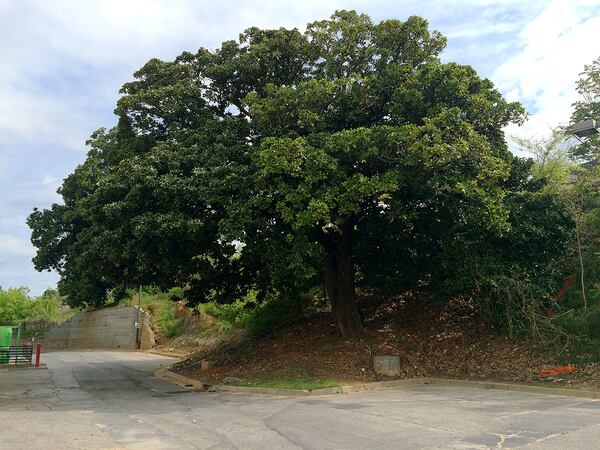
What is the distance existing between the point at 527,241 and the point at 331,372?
7.16m

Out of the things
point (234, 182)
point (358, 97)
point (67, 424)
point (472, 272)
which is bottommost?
point (67, 424)

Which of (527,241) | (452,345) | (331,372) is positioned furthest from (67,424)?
(527,241)

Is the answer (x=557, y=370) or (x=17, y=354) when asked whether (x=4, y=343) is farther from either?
(x=557, y=370)

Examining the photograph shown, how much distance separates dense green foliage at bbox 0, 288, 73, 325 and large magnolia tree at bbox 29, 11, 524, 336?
4756 cm

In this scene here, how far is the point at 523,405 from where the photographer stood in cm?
999

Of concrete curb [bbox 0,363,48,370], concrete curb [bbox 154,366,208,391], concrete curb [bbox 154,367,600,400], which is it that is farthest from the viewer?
concrete curb [bbox 0,363,48,370]

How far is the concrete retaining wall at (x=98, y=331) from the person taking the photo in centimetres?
4434

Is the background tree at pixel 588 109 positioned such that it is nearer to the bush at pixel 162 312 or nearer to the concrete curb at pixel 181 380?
the concrete curb at pixel 181 380

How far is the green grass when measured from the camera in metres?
13.3

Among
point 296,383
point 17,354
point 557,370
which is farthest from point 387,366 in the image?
point 17,354

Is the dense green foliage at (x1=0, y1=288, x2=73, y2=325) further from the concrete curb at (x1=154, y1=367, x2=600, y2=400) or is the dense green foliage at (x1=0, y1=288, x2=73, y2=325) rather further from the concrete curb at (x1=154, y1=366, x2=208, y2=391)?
the concrete curb at (x1=154, y1=367, x2=600, y2=400)

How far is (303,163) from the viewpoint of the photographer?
12391mm

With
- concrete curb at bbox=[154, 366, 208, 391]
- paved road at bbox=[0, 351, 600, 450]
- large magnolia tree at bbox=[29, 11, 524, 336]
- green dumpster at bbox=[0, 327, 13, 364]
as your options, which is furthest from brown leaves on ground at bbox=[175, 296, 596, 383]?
green dumpster at bbox=[0, 327, 13, 364]

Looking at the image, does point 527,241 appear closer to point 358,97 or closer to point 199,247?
point 358,97
